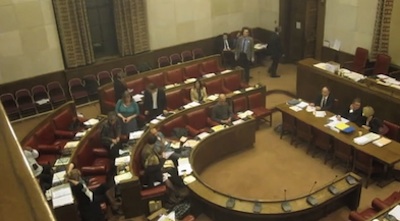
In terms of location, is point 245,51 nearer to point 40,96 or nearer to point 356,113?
point 356,113

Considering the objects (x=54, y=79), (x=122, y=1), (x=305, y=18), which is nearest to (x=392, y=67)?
(x=305, y=18)

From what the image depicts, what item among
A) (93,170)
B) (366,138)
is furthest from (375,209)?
(93,170)

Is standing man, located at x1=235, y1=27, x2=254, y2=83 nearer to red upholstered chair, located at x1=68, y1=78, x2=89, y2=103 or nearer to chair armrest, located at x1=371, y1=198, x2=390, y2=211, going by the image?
red upholstered chair, located at x1=68, y1=78, x2=89, y2=103

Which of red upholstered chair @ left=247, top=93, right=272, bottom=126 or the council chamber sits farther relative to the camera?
red upholstered chair @ left=247, top=93, right=272, bottom=126

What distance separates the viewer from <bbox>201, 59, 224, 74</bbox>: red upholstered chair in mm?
12852

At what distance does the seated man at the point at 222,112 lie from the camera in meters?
9.48

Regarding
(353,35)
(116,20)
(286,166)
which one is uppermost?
(116,20)

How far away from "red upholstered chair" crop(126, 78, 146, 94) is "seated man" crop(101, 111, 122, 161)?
9.75 ft

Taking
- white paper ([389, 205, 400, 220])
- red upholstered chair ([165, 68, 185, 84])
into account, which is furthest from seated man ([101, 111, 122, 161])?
white paper ([389, 205, 400, 220])

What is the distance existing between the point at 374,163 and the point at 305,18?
688 cm

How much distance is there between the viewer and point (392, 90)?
31.0ft

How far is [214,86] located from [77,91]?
4207mm

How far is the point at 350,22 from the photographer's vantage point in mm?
12297

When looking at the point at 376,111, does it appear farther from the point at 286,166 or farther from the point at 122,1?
the point at 122,1
